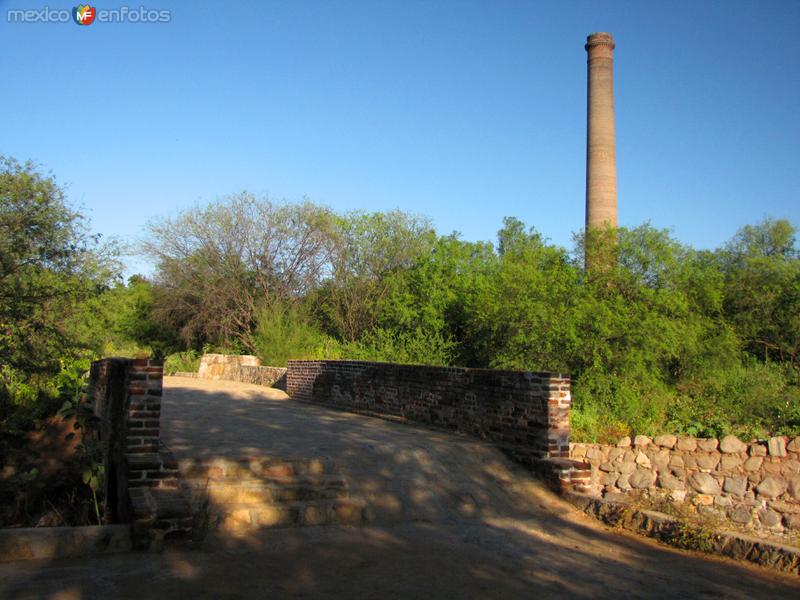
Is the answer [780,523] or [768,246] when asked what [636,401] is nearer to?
[780,523]

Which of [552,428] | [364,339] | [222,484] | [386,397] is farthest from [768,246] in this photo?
[222,484]

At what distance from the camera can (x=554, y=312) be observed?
1502cm

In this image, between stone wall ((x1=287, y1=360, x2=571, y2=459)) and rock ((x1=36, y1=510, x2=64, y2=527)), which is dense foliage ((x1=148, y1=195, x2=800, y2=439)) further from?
rock ((x1=36, y1=510, x2=64, y2=527))

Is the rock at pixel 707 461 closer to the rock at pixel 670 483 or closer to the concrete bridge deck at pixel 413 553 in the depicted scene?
the rock at pixel 670 483

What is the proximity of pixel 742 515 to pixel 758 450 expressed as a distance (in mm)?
1050

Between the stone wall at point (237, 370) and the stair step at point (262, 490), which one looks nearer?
the stair step at point (262, 490)

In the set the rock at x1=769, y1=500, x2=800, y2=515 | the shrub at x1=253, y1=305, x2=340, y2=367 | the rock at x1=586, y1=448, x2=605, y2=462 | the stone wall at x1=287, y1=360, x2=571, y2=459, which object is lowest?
the rock at x1=769, y1=500, x2=800, y2=515

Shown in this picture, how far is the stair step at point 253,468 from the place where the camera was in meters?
6.65

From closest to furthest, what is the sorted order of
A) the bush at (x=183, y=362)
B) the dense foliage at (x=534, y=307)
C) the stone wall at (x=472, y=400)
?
1. the stone wall at (x=472, y=400)
2. the dense foliage at (x=534, y=307)
3. the bush at (x=183, y=362)

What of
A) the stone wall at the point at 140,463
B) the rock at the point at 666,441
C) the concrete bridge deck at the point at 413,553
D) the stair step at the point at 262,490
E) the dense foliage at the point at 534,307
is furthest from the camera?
the dense foliage at the point at 534,307

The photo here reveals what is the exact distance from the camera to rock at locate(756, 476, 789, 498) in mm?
10945

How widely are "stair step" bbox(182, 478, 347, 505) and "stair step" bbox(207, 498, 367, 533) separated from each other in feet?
0.34

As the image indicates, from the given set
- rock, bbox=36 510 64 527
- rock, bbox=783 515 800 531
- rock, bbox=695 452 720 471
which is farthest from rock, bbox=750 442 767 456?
rock, bbox=36 510 64 527

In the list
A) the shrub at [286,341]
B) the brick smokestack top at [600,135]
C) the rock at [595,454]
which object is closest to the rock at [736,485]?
the rock at [595,454]
